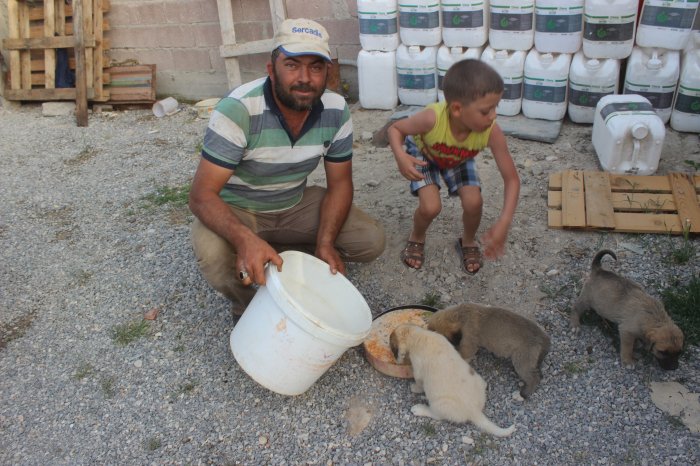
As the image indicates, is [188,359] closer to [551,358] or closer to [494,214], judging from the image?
[551,358]

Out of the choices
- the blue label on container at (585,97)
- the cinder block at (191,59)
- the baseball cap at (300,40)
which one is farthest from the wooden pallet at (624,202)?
the cinder block at (191,59)

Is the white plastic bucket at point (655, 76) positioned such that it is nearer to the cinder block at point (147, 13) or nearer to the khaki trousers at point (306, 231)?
the khaki trousers at point (306, 231)

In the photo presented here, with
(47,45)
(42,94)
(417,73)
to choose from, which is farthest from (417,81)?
(42,94)

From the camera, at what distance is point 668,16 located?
4438mm

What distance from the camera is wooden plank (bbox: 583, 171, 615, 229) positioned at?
12.2 feet

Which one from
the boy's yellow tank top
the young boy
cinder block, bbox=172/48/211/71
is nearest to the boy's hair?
the young boy

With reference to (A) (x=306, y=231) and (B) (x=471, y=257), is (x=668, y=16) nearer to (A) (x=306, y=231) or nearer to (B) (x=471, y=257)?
(B) (x=471, y=257)

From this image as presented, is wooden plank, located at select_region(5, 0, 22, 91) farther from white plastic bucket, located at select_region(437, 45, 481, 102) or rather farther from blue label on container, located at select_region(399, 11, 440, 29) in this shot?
white plastic bucket, located at select_region(437, 45, 481, 102)

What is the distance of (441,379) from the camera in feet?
8.26

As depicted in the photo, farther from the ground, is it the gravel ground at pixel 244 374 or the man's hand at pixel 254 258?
the man's hand at pixel 254 258

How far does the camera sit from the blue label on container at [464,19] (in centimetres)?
505

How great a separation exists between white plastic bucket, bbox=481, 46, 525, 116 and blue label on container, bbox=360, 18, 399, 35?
88 cm

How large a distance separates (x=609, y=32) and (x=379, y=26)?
1991 millimetres

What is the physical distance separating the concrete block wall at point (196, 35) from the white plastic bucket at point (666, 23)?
2.72 m
